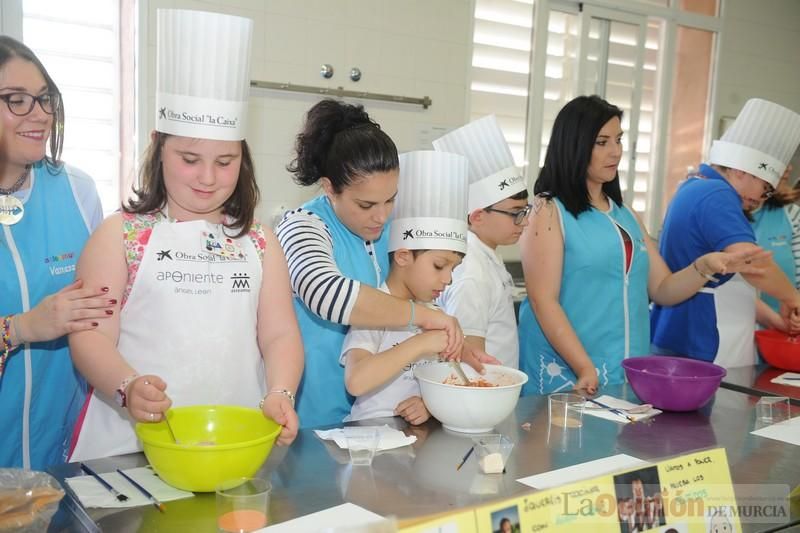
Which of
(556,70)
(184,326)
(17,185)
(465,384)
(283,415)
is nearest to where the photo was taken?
(283,415)

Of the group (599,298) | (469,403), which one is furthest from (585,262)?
(469,403)

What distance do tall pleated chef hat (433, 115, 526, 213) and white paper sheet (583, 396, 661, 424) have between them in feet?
2.20

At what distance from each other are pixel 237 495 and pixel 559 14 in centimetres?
414

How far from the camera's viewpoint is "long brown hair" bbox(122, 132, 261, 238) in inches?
58.7

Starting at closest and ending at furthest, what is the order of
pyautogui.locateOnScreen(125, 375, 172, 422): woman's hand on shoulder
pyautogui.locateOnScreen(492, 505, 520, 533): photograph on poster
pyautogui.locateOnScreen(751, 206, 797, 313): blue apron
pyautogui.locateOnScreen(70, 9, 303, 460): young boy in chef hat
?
pyautogui.locateOnScreen(492, 505, 520, 533): photograph on poster
pyautogui.locateOnScreen(125, 375, 172, 422): woman's hand on shoulder
pyautogui.locateOnScreen(70, 9, 303, 460): young boy in chef hat
pyautogui.locateOnScreen(751, 206, 797, 313): blue apron

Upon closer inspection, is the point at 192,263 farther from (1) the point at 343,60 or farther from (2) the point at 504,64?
(2) the point at 504,64

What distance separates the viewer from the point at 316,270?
1630 mm

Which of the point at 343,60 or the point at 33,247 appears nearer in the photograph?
the point at 33,247

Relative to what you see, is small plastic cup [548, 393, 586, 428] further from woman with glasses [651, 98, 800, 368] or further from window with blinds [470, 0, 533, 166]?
window with blinds [470, 0, 533, 166]

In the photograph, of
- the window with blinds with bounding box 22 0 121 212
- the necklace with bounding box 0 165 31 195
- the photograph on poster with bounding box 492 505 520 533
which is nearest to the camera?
the photograph on poster with bounding box 492 505 520 533

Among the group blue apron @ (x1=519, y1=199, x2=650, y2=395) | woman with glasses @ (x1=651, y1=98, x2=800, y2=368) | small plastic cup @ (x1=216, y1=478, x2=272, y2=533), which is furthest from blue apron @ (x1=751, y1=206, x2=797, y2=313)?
small plastic cup @ (x1=216, y1=478, x2=272, y2=533)

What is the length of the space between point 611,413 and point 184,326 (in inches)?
39.8

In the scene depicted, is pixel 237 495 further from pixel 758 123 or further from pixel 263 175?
pixel 263 175

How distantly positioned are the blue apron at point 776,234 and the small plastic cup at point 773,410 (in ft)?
3.65
